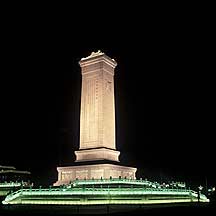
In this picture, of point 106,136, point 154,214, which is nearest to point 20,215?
point 154,214

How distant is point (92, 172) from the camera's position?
27.9 m

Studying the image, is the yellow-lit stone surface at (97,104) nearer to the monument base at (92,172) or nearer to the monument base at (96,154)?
the monument base at (96,154)

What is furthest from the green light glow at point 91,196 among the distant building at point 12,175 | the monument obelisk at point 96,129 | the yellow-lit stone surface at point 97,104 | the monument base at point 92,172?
the distant building at point 12,175

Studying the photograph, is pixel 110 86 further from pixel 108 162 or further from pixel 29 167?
pixel 29 167

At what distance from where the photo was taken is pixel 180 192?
21438 millimetres

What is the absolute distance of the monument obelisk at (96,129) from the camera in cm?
2820

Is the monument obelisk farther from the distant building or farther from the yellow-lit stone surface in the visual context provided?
the distant building

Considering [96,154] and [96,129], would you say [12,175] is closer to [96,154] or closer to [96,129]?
[96,129]

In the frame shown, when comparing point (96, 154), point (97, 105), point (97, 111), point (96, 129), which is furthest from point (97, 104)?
point (96, 154)

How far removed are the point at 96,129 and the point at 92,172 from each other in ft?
14.0

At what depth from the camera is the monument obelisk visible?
28203 millimetres

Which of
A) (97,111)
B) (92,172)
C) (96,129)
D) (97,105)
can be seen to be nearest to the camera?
(92,172)

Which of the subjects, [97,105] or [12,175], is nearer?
[97,105]

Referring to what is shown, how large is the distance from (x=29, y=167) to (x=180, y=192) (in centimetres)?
3169
